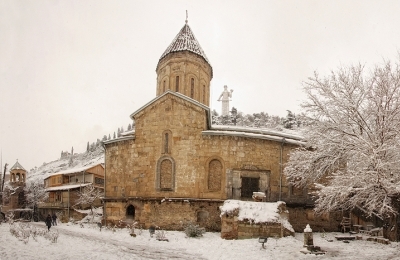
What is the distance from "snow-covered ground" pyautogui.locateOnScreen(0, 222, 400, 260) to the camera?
9.82 m

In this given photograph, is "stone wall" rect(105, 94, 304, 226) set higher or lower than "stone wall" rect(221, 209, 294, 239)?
higher

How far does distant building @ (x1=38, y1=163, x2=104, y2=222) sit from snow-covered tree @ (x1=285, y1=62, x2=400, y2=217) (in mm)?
26385

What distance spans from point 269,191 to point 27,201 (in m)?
39.6

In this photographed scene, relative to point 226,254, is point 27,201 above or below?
below

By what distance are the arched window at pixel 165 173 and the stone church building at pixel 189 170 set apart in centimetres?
6

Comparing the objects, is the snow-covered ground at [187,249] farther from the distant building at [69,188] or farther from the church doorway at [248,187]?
the distant building at [69,188]

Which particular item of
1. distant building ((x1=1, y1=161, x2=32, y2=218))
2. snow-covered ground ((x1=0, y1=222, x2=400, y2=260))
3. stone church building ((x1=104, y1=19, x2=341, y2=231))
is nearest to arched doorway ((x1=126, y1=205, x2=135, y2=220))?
stone church building ((x1=104, y1=19, x2=341, y2=231))

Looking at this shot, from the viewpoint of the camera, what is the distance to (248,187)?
1795cm

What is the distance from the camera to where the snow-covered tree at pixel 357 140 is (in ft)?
38.2

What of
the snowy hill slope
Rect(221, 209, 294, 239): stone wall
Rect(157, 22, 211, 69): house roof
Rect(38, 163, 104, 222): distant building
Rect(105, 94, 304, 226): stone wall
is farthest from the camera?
the snowy hill slope

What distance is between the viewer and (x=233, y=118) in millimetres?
57875

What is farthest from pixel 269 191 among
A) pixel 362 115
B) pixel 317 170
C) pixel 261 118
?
pixel 261 118

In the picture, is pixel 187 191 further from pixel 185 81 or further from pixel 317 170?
pixel 185 81

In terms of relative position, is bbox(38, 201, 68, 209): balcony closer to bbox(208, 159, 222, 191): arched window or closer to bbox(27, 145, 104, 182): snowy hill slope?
bbox(208, 159, 222, 191): arched window
